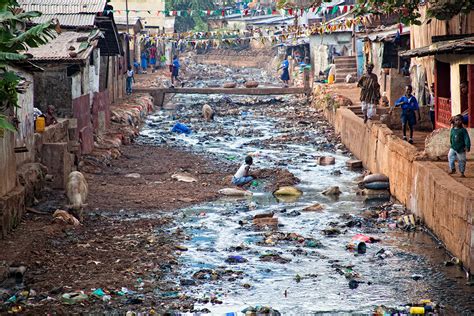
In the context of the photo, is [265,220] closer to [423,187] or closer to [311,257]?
[311,257]

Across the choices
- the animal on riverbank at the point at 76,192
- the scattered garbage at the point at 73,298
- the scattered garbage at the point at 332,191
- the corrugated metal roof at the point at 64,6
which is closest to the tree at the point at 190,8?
the corrugated metal roof at the point at 64,6

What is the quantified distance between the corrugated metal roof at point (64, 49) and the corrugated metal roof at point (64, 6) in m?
1.33

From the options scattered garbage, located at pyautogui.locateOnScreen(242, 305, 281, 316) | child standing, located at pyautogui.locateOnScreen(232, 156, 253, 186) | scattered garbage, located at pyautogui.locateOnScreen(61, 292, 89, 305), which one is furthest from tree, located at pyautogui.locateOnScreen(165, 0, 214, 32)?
scattered garbage, located at pyautogui.locateOnScreen(242, 305, 281, 316)

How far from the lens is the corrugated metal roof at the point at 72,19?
2252cm

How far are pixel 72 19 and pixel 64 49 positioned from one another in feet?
9.30

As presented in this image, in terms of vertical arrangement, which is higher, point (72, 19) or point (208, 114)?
point (72, 19)

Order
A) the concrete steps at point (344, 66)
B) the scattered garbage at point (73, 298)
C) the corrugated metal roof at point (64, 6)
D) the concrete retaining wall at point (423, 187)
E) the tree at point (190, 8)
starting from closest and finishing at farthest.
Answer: the scattered garbage at point (73, 298)
the concrete retaining wall at point (423, 187)
the corrugated metal roof at point (64, 6)
the concrete steps at point (344, 66)
the tree at point (190, 8)

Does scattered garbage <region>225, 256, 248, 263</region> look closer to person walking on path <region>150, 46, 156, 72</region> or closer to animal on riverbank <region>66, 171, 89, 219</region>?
animal on riverbank <region>66, 171, 89, 219</region>

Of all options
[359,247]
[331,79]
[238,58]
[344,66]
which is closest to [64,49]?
[359,247]

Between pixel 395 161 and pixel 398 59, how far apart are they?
1251 cm

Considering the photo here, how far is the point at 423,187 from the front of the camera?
48.2 feet

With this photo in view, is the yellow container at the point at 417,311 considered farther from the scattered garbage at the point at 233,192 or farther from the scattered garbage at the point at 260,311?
the scattered garbage at the point at 233,192

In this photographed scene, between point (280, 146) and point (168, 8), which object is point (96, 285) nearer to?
point (280, 146)

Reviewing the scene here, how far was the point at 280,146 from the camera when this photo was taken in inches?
1029
